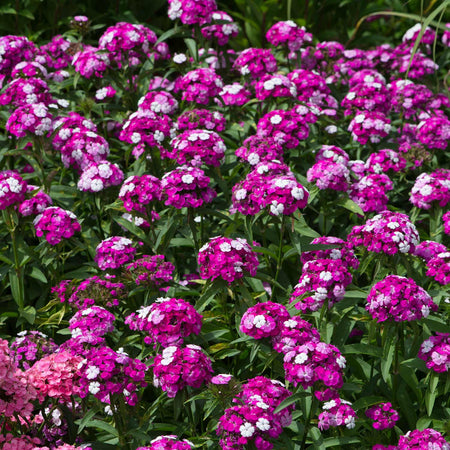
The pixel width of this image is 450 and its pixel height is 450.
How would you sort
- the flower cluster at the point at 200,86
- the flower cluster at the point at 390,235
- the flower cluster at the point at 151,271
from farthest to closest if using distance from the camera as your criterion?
the flower cluster at the point at 200,86 < the flower cluster at the point at 151,271 < the flower cluster at the point at 390,235

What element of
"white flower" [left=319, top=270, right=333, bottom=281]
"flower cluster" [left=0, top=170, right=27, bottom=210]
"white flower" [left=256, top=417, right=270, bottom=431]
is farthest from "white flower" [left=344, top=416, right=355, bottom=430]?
"flower cluster" [left=0, top=170, right=27, bottom=210]

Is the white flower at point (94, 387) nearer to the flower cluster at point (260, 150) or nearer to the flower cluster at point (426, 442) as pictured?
the flower cluster at point (426, 442)

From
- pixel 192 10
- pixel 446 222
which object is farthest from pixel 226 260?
pixel 192 10

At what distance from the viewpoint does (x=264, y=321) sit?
170 inches

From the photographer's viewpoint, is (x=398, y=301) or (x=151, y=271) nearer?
(x=398, y=301)

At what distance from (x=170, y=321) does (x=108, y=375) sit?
0.45 metres

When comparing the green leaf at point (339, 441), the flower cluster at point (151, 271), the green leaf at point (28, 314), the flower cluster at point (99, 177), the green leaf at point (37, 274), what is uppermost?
the flower cluster at point (99, 177)

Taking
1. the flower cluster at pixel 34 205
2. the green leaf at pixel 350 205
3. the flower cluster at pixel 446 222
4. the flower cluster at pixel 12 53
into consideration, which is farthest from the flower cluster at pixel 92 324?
the flower cluster at pixel 12 53

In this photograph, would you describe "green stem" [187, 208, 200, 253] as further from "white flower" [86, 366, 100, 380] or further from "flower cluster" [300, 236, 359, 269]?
"white flower" [86, 366, 100, 380]

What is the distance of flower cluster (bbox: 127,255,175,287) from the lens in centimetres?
504

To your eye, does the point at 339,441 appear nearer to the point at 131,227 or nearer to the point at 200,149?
the point at 131,227

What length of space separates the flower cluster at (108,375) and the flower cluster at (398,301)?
4.14ft

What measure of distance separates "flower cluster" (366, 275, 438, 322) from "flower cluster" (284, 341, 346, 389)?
1.53 ft

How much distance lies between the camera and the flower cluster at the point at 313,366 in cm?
402
